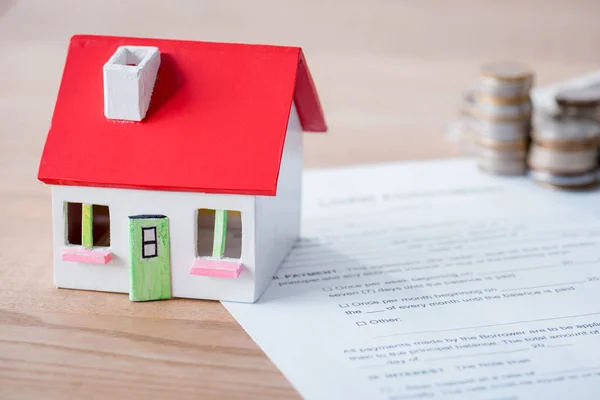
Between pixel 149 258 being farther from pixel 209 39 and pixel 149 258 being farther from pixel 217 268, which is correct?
pixel 209 39

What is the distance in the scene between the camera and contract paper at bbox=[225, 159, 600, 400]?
79 cm

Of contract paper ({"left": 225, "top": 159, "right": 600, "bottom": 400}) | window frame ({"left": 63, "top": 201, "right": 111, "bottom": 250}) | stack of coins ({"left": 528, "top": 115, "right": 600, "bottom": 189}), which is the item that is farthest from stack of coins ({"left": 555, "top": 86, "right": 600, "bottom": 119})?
window frame ({"left": 63, "top": 201, "right": 111, "bottom": 250})

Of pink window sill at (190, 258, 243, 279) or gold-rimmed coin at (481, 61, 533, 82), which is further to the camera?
gold-rimmed coin at (481, 61, 533, 82)

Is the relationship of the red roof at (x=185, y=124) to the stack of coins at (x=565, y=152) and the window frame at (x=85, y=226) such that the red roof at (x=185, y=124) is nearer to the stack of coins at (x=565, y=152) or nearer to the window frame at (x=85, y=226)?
the window frame at (x=85, y=226)

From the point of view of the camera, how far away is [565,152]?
1.18 metres

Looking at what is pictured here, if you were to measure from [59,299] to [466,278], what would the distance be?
0.43m

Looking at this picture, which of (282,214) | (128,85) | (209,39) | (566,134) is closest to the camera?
(128,85)

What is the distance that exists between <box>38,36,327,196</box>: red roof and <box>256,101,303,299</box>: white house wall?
51 mm

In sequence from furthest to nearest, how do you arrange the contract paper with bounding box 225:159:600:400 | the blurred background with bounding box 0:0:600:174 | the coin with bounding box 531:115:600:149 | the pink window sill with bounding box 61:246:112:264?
1. the blurred background with bounding box 0:0:600:174
2. the coin with bounding box 531:115:600:149
3. the pink window sill with bounding box 61:246:112:264
4. the contract paper with bounding box 225:159:600:400

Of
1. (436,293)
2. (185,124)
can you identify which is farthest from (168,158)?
(436,293)

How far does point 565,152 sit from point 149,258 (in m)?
0.59

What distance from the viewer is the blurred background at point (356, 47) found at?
1377mm

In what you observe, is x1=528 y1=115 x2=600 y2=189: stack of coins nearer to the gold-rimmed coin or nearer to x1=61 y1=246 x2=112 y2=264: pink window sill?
the gold-rimmed coin

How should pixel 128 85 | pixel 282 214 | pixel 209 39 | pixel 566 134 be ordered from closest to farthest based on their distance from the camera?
pixel 128 85, pixel 282 214, pixel 566 134, pixel 209 39
